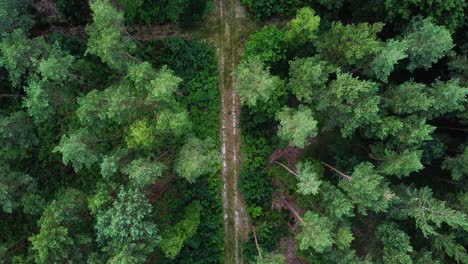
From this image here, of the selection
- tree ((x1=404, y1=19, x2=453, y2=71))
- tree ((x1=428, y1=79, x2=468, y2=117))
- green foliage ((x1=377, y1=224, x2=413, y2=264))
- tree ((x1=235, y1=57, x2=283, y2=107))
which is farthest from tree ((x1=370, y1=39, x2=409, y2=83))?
green foliage ((x1=377, y1=224, x2=413, y2=264))

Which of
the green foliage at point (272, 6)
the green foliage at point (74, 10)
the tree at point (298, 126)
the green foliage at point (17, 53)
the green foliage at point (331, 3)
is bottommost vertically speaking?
the tree at point (298, 126)

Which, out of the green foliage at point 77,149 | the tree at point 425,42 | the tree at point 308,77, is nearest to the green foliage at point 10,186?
the green foliage at point 77,149

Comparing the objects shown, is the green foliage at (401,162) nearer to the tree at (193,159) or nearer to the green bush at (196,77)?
the tree at (193,159)

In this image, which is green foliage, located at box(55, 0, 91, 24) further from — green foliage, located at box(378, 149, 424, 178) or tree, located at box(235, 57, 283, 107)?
green foliage, located at box(378, 149, 424, 178)

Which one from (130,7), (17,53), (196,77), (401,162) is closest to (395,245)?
(401,162)

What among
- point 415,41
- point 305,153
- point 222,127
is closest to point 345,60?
point 415,41

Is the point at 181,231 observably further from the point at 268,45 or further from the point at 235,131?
the point at 268,45
